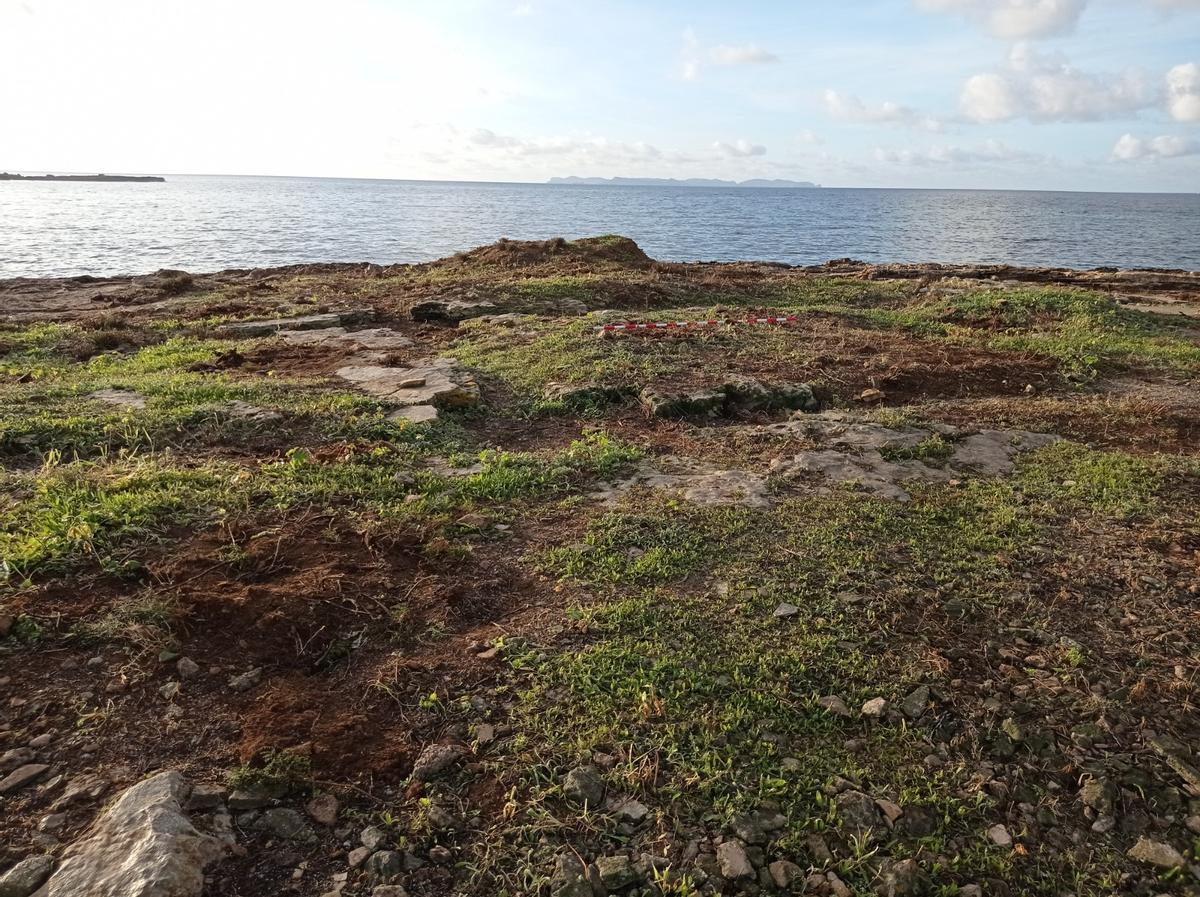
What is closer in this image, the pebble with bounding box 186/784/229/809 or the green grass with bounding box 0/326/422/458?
the pebble with bounding box 186/784/229/809

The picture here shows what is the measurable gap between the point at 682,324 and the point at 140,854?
11.7m

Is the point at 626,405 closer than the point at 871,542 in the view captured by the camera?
No

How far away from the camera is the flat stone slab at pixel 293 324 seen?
14016 millimetres

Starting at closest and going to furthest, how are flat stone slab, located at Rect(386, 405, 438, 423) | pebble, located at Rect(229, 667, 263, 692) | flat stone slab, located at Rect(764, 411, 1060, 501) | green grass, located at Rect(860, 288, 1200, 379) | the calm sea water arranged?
pebble, located at Rect(229, 667, 263, 692) → flat stone slab, located at Rect(764, 411, 1060, 501) → flat stone slab, located at Rect(386, 405, 438, 423) → green grass, located at Rect(860, 288, 1200, 379) → the calm sea water

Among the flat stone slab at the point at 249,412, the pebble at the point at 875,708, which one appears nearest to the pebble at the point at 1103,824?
the pebble at the point at 875,708

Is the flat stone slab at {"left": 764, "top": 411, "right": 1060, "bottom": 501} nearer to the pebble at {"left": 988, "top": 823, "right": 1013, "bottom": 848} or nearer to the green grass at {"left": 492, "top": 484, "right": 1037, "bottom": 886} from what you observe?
the green grass at {"left": 492, "top": 484, "right": 1037, "bottom": 886}

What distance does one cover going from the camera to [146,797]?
115 inches

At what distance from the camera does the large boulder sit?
8.24 ft

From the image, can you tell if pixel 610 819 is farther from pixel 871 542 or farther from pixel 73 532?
pixel 73 532

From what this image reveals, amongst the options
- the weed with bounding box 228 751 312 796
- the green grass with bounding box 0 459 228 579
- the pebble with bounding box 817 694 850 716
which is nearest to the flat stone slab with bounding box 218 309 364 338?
the green grass with bounding box 0 459 228 579

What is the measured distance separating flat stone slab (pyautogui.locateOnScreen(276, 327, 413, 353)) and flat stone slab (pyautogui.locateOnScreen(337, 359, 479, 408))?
6.15 feet

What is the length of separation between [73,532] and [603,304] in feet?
46.0

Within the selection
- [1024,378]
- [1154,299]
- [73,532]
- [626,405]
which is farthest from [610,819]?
[1154,299]

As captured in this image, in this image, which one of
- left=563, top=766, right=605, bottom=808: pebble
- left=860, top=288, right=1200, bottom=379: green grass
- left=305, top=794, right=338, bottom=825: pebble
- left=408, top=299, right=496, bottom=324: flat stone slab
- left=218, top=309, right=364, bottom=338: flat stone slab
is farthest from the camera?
left=408, top=299, right=496, bottom=324: flat stone slab
